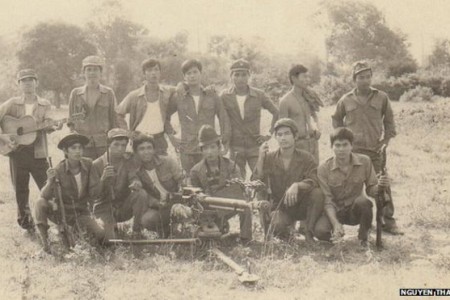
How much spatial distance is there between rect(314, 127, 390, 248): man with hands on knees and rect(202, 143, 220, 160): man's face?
1.19 meters

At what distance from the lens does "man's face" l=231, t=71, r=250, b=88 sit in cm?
694

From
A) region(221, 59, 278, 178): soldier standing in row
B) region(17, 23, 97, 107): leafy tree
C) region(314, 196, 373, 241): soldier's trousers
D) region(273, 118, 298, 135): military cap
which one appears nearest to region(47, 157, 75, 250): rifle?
region(221, 59, 278, 178): soldier standing in row

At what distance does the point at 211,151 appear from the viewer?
614 cm

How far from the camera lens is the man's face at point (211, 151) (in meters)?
6.14

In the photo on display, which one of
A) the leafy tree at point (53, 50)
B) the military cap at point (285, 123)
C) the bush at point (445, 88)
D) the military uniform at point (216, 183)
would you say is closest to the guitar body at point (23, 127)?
the military uniform at point (216, 183)

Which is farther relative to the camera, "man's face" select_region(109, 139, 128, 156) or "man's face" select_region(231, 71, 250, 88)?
"man's face" select_region(231, 71, 250, 88)

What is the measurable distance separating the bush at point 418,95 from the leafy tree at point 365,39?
14.5 feet

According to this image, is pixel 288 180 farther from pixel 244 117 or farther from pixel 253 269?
pixel 253 269

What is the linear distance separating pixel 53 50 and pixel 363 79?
25393 millimetres

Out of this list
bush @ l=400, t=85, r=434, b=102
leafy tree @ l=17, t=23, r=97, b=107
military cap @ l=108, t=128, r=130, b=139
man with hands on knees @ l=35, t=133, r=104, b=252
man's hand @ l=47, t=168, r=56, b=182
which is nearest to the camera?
man's hand @ l=47, t=168, r=56, b=182

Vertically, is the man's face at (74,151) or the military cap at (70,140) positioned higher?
the military cap at (70,140)

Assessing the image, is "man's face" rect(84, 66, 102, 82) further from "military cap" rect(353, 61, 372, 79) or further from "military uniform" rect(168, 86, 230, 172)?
"military cap" rect(353, 61, 372, 79)

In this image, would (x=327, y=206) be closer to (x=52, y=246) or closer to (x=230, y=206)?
(x=230, y=206)

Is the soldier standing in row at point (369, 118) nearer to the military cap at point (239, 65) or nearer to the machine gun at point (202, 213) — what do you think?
the military cap at point (239, 65)
